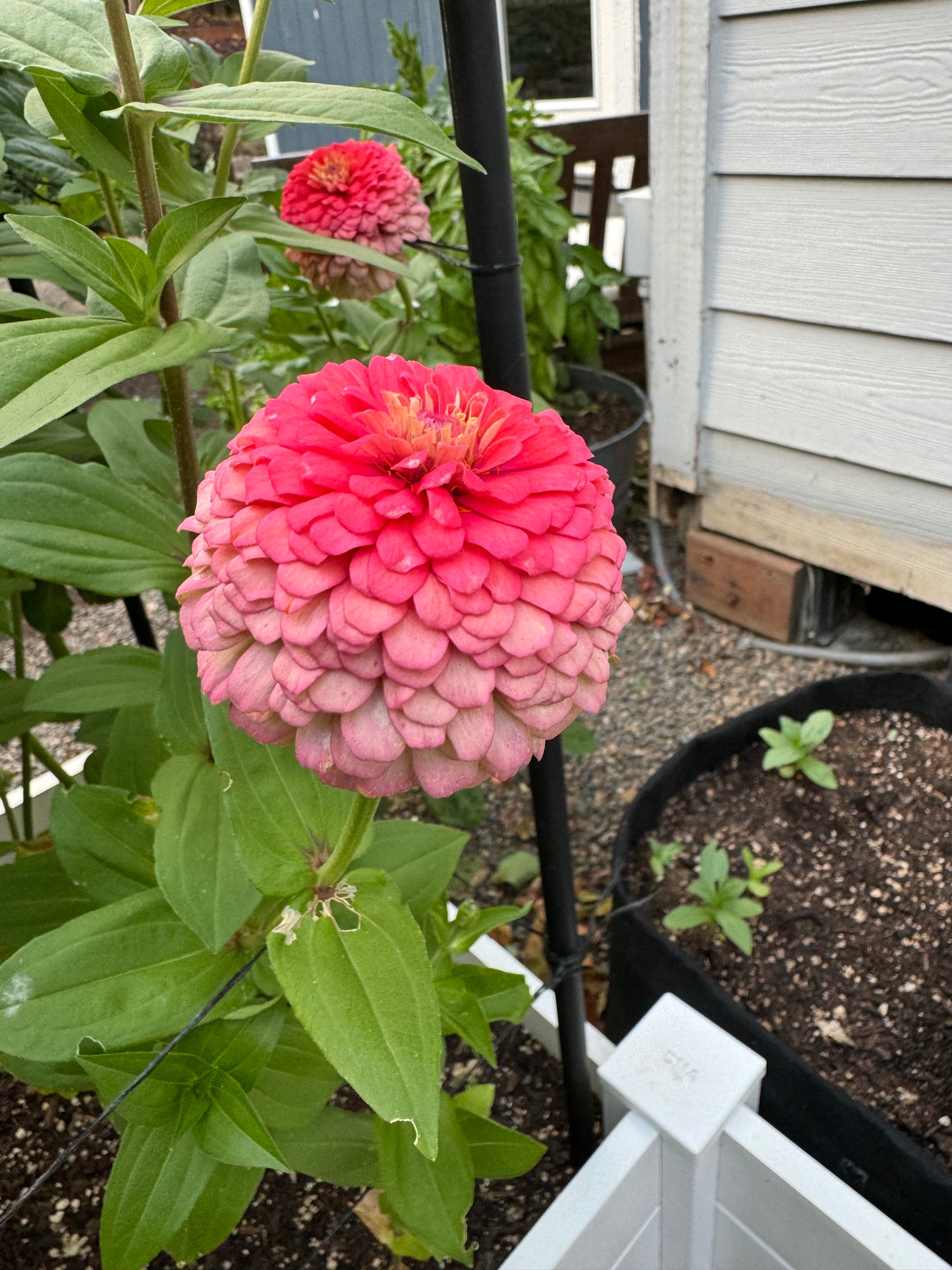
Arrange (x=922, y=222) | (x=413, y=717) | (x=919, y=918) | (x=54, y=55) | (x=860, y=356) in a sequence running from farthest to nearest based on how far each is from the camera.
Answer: (x=860, y=356) < (x=922, y=222) < (x=919, y=918) < (x=54, y=55) < (x=413, y=717)

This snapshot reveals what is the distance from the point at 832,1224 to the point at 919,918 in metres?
0.44

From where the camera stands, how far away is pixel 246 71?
19.7 inches

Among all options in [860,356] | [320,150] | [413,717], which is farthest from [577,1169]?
[860,356]

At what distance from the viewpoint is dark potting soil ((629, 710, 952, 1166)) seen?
90 cm

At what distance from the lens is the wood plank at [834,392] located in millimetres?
1322

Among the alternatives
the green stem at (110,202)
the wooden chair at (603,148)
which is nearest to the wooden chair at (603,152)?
the wooden chair at (603,148)

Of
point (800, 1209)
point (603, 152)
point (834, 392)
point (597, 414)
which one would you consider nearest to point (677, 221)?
point (834, 392)

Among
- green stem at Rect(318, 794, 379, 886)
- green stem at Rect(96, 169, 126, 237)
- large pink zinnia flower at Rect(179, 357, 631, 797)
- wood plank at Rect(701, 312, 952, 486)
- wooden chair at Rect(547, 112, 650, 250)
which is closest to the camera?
large pink zinnia flower at Rect(179, 357, 631, 797)

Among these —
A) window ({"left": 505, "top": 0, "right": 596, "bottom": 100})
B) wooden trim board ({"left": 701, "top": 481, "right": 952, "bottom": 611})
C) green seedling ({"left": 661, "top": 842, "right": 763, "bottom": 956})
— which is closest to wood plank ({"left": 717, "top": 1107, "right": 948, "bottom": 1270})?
green seedling ({"left": 661, "top": 842, "right": 763, "bottom": 956})

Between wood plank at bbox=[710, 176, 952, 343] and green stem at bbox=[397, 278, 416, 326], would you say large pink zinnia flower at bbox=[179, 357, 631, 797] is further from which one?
wood plank at bbox=[710, 176, 952, 343]

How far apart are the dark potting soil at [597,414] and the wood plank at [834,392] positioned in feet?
0.97

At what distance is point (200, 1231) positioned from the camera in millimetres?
557

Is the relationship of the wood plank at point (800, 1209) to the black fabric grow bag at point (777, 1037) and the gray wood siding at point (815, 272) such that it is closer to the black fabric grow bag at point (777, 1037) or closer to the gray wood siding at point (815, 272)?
the black fabric grow bag at point (777, 1037)

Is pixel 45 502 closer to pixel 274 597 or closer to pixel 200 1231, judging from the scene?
pixel 274 597
